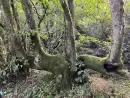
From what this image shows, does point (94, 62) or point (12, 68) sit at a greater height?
point (94, 62)

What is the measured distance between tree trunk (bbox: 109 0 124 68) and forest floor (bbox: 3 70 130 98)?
0.79 meters

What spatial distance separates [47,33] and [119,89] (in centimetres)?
432

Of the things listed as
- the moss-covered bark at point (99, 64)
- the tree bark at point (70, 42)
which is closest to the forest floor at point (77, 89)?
the moss-covered bark at point (99, 64)

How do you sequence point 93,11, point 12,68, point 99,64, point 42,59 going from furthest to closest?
point 93,11 < point 12,68 < point 42,59 < point 99,64

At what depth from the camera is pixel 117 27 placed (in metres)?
5.28

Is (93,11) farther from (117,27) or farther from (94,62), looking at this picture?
(117,27)

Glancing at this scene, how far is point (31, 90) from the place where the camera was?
6.68m

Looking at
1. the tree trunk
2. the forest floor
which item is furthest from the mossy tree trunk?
the tree trunk

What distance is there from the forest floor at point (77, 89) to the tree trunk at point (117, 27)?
31.2 inches

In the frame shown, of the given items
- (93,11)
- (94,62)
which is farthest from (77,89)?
(93,11)

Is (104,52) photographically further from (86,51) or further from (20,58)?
(20,58)

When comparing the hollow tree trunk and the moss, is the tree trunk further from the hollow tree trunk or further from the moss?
the hollow tree trunk

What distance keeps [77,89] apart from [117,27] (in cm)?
227

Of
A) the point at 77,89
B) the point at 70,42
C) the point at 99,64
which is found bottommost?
the point at 77,89
